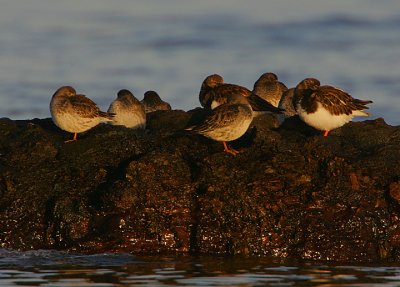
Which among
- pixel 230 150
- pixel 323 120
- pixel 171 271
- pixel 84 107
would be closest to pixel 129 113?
pixel 84 107

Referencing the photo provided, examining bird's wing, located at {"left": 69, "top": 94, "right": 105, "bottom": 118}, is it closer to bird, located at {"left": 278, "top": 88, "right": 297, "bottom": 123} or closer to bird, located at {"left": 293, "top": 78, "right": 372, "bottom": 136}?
bird, located at {"left": 293, "top": 78, "right": 372, "bottom": 136}

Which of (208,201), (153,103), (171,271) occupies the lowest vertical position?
(171,271)

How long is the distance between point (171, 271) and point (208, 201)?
2115 mm

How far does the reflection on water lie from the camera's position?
44.6 ft

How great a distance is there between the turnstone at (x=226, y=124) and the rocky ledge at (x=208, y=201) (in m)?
0.73

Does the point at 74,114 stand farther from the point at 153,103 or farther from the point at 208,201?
the point at 153,103

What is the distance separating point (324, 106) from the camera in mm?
19312

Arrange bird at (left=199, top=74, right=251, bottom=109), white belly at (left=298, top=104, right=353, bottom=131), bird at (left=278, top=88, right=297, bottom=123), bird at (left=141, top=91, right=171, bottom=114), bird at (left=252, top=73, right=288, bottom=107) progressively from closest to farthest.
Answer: white belly at (left=298, top=104, right=353, bottom=131)
bird at (left=199, top=74, right=251, bottom=109)
bird at (left=278, top=88, right=297, bottom=123)
bird at (left=141, top=91, right=171, bottom=114)
bird at (left=252, top=73, right=288, bottom=107)

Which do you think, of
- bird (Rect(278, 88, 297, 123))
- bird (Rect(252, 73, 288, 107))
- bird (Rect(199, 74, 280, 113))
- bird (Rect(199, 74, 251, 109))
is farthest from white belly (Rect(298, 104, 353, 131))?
bird (Rect(252, 73, 288, 107))

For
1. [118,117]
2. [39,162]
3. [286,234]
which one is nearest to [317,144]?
[286,234]

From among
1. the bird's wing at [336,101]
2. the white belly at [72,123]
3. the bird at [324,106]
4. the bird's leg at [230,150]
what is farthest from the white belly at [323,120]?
the white belly at [72,123]

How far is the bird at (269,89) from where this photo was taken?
24984 mm

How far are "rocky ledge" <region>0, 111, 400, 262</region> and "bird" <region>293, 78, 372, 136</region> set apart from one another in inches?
77.3

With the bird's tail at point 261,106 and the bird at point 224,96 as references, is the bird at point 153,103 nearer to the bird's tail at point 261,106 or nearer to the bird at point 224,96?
the bird at point 224,96
